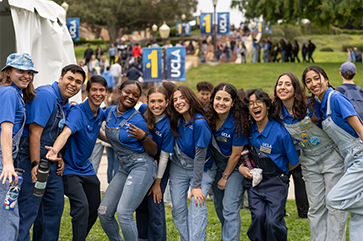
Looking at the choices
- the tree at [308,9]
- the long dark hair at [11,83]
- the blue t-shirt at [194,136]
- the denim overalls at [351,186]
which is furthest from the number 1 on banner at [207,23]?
the long dark hair at [11,83]

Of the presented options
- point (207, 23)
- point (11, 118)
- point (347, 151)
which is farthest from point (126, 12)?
point (347, 151)

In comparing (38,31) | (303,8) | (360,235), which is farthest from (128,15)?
(360,235)

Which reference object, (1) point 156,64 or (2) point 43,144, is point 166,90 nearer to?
(2) point 43,144

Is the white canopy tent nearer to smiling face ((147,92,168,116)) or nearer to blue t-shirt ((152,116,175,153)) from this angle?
smiling face ((147,92,168,116))

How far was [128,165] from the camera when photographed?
13.7 feet

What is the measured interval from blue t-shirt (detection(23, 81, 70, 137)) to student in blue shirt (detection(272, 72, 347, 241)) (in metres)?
2.51

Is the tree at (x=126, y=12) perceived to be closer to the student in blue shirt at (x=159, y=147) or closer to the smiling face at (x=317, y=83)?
the student in blue shirt at (x=159, y=147)

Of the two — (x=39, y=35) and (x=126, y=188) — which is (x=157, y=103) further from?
(x=39, y=35)

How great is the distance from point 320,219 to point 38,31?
4.68m

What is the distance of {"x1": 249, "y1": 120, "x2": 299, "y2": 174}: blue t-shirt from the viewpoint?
4.06 meters

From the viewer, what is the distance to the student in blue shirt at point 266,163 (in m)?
3.98

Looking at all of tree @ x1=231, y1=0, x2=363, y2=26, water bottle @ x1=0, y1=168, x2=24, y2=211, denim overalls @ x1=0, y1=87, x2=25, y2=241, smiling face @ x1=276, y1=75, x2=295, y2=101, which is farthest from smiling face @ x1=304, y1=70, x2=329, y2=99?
tree @ x1=231, y1=0, x2=363, y2=26

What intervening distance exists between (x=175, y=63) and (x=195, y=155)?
7355 millimetres

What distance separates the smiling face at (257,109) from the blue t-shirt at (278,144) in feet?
0.40
